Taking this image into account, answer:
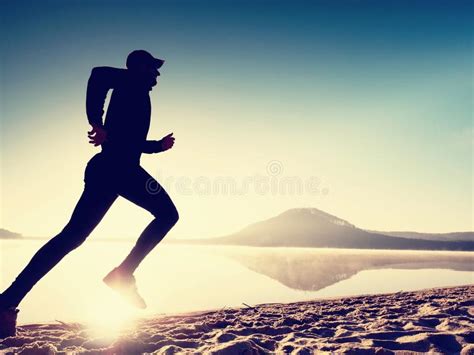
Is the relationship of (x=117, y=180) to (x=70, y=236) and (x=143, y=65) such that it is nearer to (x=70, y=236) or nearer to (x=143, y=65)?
(x=70, y=236)

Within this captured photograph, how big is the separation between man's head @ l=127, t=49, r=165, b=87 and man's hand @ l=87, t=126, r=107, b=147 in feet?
2.23

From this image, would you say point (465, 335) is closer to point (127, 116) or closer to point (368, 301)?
point (368, 301)

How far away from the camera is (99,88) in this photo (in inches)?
123

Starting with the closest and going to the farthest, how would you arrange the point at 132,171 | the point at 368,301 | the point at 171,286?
the point at 132,171 → the point at 368,301 → the point at 171,286

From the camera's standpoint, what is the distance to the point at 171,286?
8039 millimetres

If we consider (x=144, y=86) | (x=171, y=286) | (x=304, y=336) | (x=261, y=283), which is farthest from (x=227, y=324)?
(x=261, y=283)

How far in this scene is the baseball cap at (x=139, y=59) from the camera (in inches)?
132

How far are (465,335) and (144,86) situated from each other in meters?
3.40

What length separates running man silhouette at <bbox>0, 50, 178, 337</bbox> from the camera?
2.96 m

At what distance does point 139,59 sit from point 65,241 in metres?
1.70

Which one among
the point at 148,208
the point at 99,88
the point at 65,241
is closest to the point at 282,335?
the point at 148,208

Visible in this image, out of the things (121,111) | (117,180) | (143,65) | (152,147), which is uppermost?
(143,65)

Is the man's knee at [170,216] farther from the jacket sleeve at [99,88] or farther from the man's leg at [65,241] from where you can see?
the jacket sleeve at [99,88]

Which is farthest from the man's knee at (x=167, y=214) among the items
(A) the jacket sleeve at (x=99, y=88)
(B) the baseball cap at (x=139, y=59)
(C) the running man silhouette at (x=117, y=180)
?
(B) the baseball cap at (x=139, y=59)
